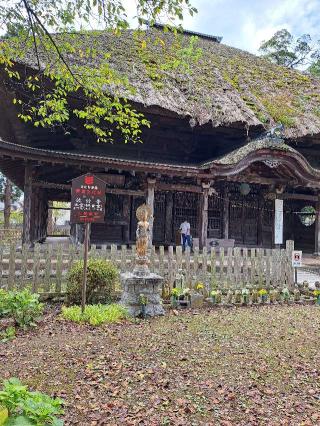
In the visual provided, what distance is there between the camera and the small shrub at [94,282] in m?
6.39

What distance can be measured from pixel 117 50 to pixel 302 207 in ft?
35.4

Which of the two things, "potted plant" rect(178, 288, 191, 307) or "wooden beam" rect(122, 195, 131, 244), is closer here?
"potted plant" rect(178, 288, 191, 307)

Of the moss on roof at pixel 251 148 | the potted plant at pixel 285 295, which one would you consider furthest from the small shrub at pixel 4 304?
the moss on roof at pixel 251 148

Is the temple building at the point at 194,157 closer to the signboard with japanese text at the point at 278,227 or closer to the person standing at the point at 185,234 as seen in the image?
the person standing at the point at 185,234

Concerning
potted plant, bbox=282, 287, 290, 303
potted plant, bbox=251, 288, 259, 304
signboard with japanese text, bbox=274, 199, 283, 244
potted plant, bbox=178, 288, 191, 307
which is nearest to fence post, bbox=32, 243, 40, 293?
potted plant, bbox=178, 288, 191, 307

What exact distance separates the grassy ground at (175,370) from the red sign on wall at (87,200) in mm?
1801

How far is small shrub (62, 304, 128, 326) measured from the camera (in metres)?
5.55

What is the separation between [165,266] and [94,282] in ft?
5.14

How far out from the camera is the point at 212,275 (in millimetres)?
7441

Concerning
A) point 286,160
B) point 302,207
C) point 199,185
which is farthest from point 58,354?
point 302,207

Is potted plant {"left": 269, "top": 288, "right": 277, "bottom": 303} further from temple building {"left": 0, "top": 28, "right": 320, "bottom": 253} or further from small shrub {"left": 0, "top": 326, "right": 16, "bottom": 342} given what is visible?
small shrub {"left": 0, "top": 326, "right": 16, "bottom": 342}

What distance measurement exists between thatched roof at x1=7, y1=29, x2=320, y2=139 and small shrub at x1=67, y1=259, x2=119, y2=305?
21.9 ft

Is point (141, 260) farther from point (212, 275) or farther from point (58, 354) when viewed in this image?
point (58, 354)

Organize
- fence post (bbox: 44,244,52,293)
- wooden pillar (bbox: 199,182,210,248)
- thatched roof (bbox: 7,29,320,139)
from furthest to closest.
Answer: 1. thatched roof (bbox: 7,29,320,139)
2. wooden pillar (bbox: 199,182,210,248)
3. fence post (bbox: 44,244,52,293)
